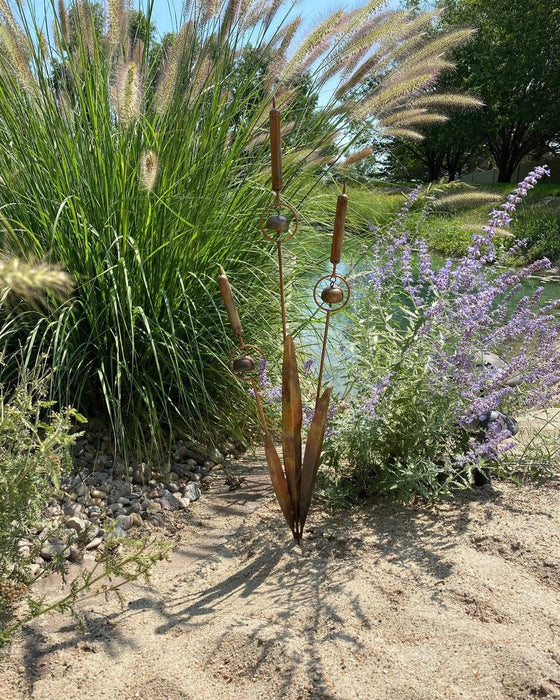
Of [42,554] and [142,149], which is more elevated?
[142,149]

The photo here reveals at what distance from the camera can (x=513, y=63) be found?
21.5 m

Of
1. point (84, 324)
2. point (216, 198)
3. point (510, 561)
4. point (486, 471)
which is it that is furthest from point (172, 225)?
point (510, 561)

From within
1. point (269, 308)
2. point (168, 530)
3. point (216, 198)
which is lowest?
point (168, 530)

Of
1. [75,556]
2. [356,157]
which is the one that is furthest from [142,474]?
[356,157]

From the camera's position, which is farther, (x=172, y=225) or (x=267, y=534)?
(x=172, y=225)

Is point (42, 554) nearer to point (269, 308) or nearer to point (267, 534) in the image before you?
point (267, 534)

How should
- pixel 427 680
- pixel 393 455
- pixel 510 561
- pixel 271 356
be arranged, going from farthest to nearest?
pixel 271 356
pixel 393 455
pixel 510 561
pixel 427 680

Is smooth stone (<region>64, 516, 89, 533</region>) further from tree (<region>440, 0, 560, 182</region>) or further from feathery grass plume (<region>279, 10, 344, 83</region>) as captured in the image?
tree (<region>440, 0, 560, 182</region>)

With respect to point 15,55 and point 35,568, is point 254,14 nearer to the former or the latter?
point 15,55

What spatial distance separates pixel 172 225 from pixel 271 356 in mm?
807

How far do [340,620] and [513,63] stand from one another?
23.7 m

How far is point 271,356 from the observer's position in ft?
10.4

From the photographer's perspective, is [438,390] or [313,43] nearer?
[438,390]

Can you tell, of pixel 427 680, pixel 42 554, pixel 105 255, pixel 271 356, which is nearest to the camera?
pixel 427 680
